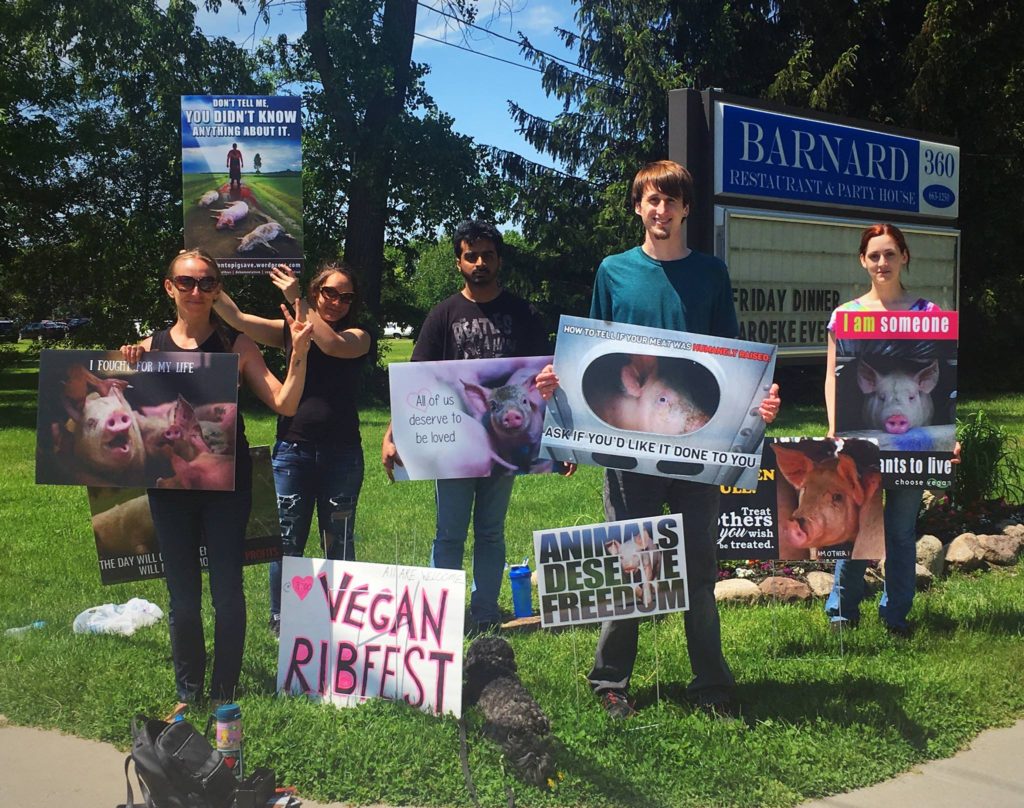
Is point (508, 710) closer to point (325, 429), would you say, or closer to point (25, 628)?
point (325, 429)

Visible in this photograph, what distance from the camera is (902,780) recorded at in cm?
385

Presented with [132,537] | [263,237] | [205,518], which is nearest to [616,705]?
[205,518]

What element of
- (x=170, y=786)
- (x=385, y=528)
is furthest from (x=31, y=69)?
(x=170, y=786)

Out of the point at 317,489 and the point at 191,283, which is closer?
the point at 191,283

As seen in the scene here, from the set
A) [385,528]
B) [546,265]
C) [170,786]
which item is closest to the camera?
[170,786]

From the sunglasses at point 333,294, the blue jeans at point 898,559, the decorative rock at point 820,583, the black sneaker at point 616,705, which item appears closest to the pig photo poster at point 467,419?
the sunglasses at point 333,294

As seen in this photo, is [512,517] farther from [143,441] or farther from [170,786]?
[170,786]

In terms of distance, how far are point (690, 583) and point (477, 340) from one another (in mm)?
1527

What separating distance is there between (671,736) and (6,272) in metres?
25.2

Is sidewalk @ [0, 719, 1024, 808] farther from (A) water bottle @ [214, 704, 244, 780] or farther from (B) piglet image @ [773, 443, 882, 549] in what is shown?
(B) piglet image @ [773, 443, 882, 549]

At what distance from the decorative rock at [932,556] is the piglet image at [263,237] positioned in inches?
176

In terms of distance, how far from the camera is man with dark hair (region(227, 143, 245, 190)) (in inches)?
202

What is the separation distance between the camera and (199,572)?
4.33 meters

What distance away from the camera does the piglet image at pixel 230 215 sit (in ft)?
16.8
